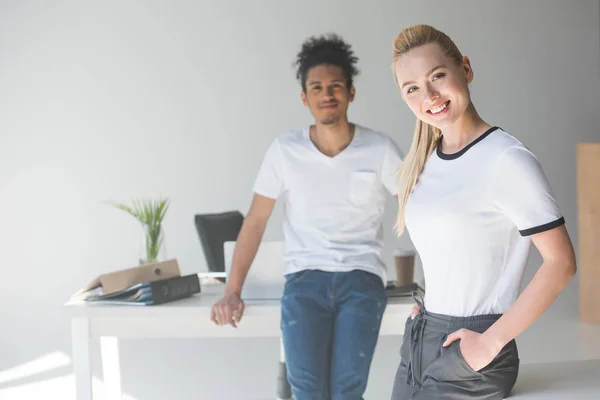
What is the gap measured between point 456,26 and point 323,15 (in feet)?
3.82

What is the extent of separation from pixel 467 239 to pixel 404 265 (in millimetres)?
1580

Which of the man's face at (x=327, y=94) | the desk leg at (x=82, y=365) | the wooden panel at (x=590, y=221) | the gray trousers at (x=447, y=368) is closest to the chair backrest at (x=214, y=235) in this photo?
the desk leg at (x=82, y=365)

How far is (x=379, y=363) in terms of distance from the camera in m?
4.91

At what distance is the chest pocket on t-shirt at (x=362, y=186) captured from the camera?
9.66 ft

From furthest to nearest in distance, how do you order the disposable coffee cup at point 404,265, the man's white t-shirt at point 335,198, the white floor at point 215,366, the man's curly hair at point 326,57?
the white floor at point 215,366, the disposable coffee cup at point 404,265, the man's curly hair at point 326,57, the man's white t-shirt at point 335,198

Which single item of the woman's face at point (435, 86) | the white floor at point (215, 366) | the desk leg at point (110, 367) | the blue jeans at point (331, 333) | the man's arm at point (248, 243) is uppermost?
the woman's face at point (435, 86)

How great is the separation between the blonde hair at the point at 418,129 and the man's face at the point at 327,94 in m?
1.10

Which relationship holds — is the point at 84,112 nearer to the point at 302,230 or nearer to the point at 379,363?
the point at 379,363

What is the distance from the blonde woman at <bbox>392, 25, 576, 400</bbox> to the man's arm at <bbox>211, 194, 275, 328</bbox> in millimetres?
1168

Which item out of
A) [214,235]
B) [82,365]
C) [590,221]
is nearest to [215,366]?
[214,235]

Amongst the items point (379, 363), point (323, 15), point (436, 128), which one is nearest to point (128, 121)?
point (323, 15)

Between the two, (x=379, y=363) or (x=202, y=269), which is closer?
(x=379, y=363)

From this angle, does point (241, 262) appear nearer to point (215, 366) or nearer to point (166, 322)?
point (166, 322)

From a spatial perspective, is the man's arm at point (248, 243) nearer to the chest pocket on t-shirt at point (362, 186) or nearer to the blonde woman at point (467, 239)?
the chest pocket on t-shirt at point (362, 186)
